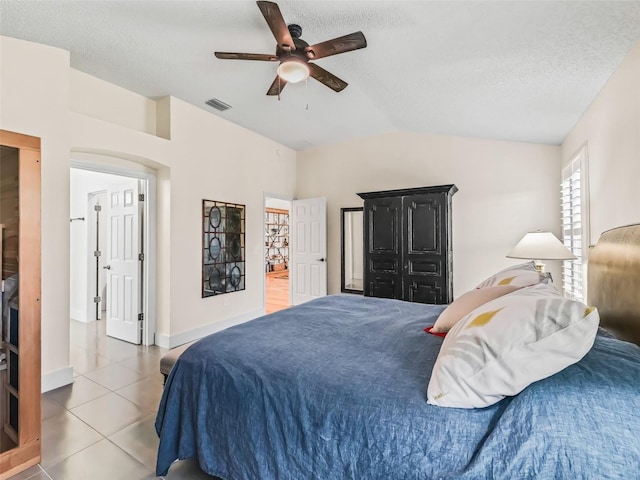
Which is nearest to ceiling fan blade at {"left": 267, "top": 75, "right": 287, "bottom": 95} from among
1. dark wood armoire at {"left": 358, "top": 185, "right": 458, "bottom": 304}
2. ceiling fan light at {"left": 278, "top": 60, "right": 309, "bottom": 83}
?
ceiling fan light at {"left": 278, "top": 60, "right": 309, "bottom": 83}

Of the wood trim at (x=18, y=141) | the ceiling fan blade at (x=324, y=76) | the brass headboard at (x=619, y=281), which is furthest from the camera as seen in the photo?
the ceiling fan blade at (x=324, y=76)

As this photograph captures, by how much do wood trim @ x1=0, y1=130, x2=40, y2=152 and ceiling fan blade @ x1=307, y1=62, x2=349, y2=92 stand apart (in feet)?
6.02

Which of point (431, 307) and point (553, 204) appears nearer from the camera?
point (431, 307)

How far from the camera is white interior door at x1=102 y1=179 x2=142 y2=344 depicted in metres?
3.95

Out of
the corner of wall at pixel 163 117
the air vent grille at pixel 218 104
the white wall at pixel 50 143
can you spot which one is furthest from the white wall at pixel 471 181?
the white wall at pixel 50 143

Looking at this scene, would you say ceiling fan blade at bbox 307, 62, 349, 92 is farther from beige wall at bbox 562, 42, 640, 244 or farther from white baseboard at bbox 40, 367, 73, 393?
white baseboard at bbox 40, 367, 73, 393

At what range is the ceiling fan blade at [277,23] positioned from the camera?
1874mm

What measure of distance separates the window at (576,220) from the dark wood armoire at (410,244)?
1.20m

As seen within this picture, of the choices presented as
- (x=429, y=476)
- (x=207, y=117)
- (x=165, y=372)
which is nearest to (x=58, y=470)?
(x=165, y=372)

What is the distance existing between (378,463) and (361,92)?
3.49 metres

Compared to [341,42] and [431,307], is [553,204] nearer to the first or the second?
[431,307]

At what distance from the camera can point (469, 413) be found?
1.05 m

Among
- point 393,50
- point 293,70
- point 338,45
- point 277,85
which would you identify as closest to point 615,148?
point 393,50

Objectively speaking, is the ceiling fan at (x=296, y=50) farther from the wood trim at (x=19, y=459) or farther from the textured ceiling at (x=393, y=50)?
the wood trim at (x=19, y=459)
